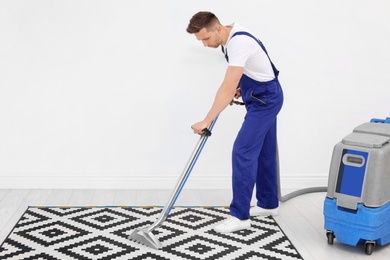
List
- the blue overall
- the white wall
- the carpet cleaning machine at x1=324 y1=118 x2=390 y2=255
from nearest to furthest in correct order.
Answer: the carpet cleaning machine at x1=324 y1=118 x2=390 y2=255 → the blue overall → the white wall

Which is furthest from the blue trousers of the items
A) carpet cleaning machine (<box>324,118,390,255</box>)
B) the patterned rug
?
carpet cleaning machine (<box>324,118,390,255</box>)

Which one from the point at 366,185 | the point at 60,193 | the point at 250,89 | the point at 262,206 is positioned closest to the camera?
the point at 366,185

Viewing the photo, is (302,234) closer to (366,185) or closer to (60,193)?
(366,185)

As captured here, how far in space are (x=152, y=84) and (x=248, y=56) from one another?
1.12 m

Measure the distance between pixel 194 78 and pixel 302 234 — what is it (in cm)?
126

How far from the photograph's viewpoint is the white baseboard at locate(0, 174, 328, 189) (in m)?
4.14

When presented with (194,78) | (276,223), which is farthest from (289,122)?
(276,223)

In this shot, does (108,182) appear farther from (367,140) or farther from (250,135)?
(367,140)

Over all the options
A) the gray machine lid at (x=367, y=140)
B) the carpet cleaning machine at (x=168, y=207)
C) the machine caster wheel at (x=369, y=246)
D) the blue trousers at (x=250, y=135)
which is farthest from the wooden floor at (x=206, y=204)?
the carpet cleaning machine at (x=168, y=207)

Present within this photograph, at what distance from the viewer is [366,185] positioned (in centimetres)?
298

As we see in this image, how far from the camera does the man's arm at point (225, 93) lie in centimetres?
306

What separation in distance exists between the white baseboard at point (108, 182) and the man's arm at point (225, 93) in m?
1.18

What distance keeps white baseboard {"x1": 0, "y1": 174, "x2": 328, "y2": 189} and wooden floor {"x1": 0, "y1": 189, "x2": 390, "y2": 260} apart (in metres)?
0.06

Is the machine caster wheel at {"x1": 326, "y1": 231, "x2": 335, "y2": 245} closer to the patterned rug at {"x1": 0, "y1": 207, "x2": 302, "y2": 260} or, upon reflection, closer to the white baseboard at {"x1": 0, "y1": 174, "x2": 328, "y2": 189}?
the patterned rug at {"x1": 0, "y1": 207, "x2": 302, "y2": 260}
